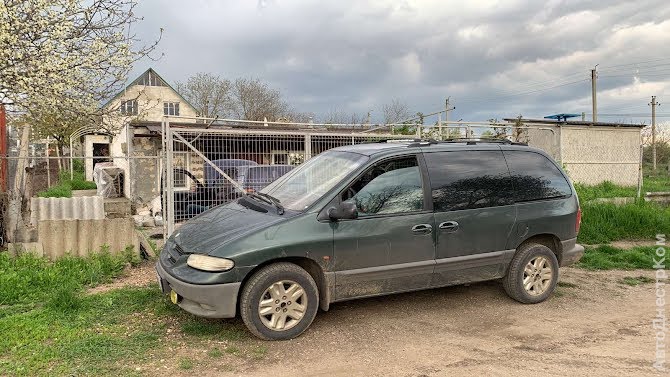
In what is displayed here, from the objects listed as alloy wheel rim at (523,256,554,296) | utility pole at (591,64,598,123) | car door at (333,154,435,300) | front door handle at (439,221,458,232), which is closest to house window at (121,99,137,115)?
car door at (333,154,435,300)

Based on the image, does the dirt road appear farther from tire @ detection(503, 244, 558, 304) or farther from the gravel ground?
tire @ detection(503, 244, 558, 304)

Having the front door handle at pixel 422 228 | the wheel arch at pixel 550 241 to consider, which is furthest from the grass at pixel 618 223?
the front door handle at pixel 422 228

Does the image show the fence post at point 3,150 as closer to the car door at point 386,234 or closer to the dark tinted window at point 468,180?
the car door at point 386,234

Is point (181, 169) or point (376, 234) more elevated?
point (181, 169)

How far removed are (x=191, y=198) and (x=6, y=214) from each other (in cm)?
275

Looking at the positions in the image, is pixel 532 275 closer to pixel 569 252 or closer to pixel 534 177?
pixel 569 252

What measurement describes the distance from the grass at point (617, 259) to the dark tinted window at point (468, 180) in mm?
3070

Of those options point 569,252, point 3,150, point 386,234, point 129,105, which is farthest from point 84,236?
point 129,105

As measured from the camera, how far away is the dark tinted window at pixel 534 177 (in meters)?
5.48

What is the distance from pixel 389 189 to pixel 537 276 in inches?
87.1

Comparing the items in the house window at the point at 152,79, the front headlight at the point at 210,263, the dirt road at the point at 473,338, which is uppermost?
the house window at the point at 152,79

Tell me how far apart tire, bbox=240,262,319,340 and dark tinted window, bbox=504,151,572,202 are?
8.91 feet

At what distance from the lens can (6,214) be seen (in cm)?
699

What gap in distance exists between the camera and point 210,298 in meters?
4.09
